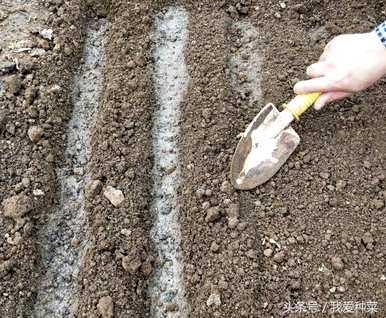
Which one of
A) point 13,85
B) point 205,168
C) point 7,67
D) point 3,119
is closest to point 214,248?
point 205,168

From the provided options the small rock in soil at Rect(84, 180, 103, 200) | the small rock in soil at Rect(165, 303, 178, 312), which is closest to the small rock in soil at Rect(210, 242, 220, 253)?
the small rock in soil at Rect(165, 303, 178, 312)

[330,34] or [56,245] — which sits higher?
[330,34]

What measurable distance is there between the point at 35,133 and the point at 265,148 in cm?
96

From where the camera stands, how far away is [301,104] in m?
2.29

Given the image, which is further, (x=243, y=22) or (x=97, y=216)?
(x=243, y=22)

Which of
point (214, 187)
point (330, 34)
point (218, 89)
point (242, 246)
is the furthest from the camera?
point (330, 34)

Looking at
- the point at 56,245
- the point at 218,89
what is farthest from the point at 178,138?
the point at 56,245

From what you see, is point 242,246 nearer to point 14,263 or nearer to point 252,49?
point 14,263

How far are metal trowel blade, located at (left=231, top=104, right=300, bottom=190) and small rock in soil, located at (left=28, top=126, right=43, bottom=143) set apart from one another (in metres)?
0.82

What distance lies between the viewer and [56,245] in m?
2.39

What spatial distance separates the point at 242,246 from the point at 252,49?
3.49 feet

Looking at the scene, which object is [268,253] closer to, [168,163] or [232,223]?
[232,223]

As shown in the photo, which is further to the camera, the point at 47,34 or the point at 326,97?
the point at 47,34

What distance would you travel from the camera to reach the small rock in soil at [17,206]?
7.63 feet
